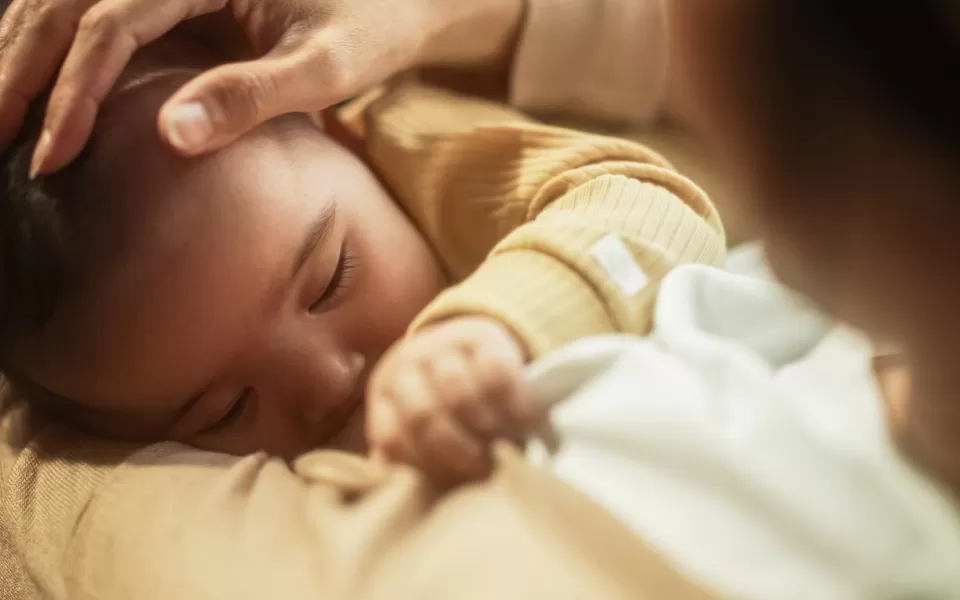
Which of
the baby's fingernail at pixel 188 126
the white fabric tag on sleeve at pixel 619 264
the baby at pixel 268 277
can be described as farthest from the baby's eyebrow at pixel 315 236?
the white fabric tag on sleeve at pixel 619 264

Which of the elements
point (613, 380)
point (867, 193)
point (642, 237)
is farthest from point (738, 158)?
point (642, 237)

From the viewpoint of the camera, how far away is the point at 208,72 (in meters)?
0.63

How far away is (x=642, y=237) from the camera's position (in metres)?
0.66

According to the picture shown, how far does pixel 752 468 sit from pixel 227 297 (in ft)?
1.39

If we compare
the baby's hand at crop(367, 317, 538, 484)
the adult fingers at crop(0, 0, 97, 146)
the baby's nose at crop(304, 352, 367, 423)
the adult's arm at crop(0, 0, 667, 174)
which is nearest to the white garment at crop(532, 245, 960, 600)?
the baby's hand at crop(367, 317, 538, 484)

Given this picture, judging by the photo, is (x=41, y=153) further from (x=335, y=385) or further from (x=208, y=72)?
(x=335, y=385)

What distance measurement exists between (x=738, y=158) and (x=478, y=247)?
1.73 ft

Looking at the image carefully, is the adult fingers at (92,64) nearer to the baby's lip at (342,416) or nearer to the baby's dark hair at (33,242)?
the baby's dark hair at (33,242)

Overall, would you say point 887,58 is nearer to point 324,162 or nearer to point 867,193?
point 867,193

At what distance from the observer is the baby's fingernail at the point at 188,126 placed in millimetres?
604

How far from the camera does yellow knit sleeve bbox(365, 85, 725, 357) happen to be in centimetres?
59

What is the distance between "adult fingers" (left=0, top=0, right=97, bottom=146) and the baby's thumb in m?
0.16

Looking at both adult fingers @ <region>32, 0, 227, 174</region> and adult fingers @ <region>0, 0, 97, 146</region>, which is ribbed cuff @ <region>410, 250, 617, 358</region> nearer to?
adult fingers @ <region>32, 0, 227, 174</region>

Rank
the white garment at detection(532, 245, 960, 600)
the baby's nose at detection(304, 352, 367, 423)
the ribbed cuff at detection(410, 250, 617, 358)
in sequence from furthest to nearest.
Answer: the baby's nose at detection(304, 352, 367, 423)
the ribbed cuff at detection(410, 250, 617, 358)
the white garment at detection(532, 245, 960, 600)
